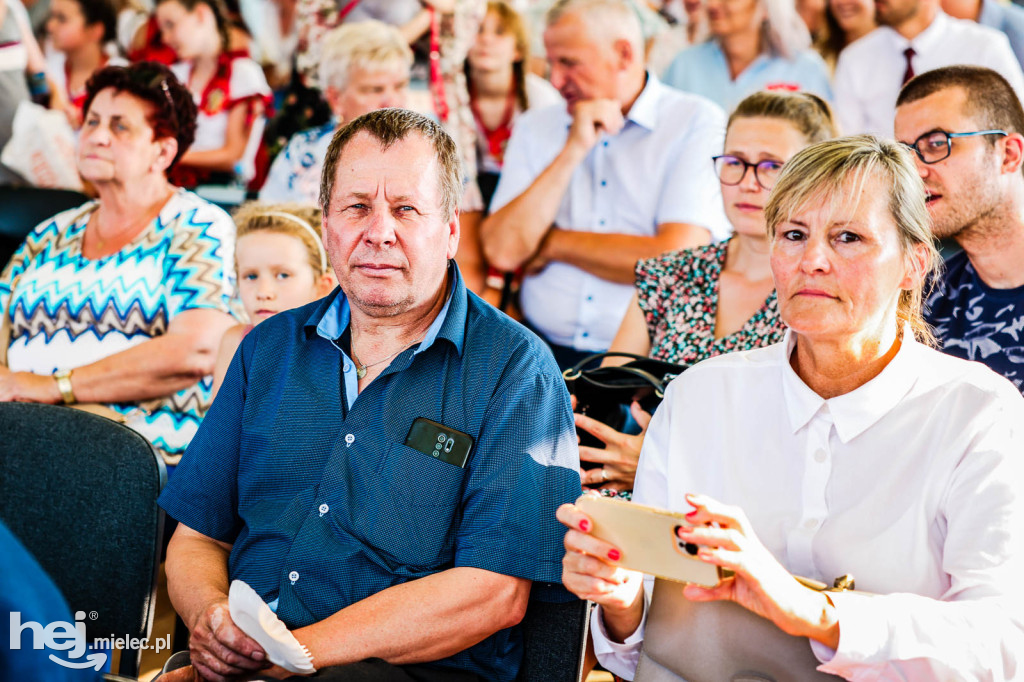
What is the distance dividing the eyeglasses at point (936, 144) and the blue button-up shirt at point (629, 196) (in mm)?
784

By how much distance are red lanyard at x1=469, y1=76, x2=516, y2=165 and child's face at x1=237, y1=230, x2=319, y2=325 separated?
1643 mm

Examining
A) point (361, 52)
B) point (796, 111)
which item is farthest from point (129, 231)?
point (796, 111)

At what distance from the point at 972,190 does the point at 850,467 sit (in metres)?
0.98

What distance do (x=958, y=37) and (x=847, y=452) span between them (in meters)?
2.38

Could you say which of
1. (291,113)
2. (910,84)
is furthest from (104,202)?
(910,84)

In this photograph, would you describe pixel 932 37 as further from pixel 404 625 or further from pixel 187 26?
pixel 187 26

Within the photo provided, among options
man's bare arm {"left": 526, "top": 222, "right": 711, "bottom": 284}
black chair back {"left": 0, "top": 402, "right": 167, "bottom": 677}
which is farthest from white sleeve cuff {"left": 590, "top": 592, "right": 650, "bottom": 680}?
man's bare arm {"left": 526, "top": 222, "right": 711, "bottom": 284}

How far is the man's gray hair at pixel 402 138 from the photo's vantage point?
1.63m

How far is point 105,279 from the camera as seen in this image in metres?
2.54

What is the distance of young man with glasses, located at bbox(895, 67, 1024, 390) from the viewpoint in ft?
6.79

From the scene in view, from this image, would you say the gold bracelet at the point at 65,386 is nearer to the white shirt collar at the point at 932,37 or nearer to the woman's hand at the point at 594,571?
the woman's hand at the point at 594,571

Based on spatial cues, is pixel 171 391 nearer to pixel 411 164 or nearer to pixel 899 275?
pixel 411 164

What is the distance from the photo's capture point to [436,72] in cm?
383

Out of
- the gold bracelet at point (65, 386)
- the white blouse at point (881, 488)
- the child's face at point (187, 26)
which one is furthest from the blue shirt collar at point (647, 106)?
the child's face at point (187, 26)
